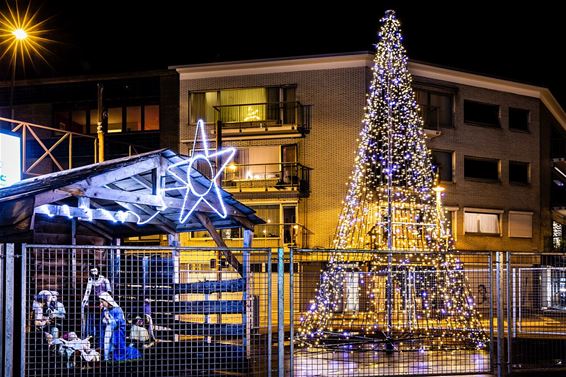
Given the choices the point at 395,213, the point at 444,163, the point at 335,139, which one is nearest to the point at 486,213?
the point at 444,163

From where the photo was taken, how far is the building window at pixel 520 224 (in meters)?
35.6

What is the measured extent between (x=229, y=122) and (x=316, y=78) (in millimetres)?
4418

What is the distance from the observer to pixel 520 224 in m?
35.9

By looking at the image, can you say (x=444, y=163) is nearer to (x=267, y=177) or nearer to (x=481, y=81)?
(x=481, y=81)

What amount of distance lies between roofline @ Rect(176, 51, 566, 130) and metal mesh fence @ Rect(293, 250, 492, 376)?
54.6 feet

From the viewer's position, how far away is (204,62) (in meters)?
33.7

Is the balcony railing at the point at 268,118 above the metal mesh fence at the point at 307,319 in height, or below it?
above

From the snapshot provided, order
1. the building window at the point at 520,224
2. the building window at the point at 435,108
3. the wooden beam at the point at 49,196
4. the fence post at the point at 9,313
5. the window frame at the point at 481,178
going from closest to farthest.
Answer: the fence post at the point at 9,313
the wooden beam at the point at 49,196
the building window at the point at 435,108
the window frame at the point at 481,178
the building window at the point at 520,224

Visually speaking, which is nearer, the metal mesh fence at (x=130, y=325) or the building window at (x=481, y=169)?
the metal mesh fence at (x=130, y=325)

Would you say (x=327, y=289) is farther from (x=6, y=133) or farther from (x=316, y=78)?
(x=316, y=78)

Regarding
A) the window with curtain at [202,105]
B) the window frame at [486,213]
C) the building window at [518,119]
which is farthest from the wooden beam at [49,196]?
the building window at [518,119]

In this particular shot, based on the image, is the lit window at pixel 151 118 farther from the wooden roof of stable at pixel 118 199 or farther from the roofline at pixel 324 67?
the wooden roof of stable at pixel 118 199

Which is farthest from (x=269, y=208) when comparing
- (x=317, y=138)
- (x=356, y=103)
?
(x=356, y=103)

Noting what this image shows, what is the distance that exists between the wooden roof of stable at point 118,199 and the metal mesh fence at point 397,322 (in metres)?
2.31
